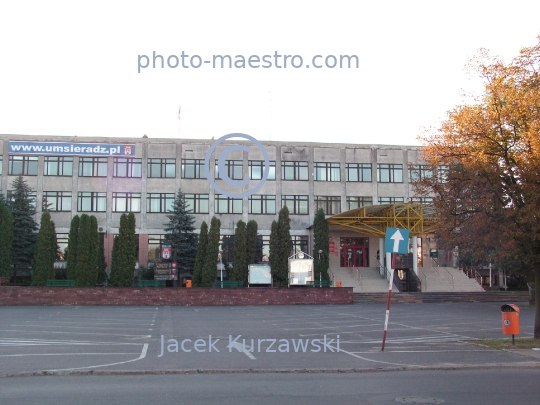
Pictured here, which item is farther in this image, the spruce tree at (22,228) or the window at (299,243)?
the window at (299,243)

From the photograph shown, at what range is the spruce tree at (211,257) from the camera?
46.2 metres

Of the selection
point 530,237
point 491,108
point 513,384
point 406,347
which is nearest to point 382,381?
point 513,384

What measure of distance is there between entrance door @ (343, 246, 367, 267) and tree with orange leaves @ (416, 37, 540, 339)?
37.6 metres

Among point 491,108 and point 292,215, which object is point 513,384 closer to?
point 491,108

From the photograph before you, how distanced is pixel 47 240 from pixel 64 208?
6.79m

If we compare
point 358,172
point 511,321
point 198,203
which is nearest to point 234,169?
point 198,203

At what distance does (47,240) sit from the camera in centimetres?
4462

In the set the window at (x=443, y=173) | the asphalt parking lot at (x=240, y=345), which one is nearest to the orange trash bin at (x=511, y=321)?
the asphalt parking lot at (x=240, y=345)

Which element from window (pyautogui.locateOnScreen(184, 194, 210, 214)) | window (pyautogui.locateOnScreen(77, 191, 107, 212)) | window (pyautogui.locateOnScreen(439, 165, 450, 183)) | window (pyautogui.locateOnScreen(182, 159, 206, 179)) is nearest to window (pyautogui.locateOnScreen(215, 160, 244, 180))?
window (pyautogui.locateOnScreen(182, 159, 206, 179))

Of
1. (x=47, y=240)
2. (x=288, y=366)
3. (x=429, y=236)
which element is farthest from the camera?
(x=429, y=236)

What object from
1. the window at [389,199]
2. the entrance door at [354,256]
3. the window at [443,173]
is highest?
the window at [389,199]

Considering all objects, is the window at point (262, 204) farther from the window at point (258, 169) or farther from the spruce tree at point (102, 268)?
the spruce tree at point (102, 268)

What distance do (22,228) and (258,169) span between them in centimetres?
2025

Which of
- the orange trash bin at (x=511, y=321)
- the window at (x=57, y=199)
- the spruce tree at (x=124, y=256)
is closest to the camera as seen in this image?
the orange trash bin at (x=511, y=321)
